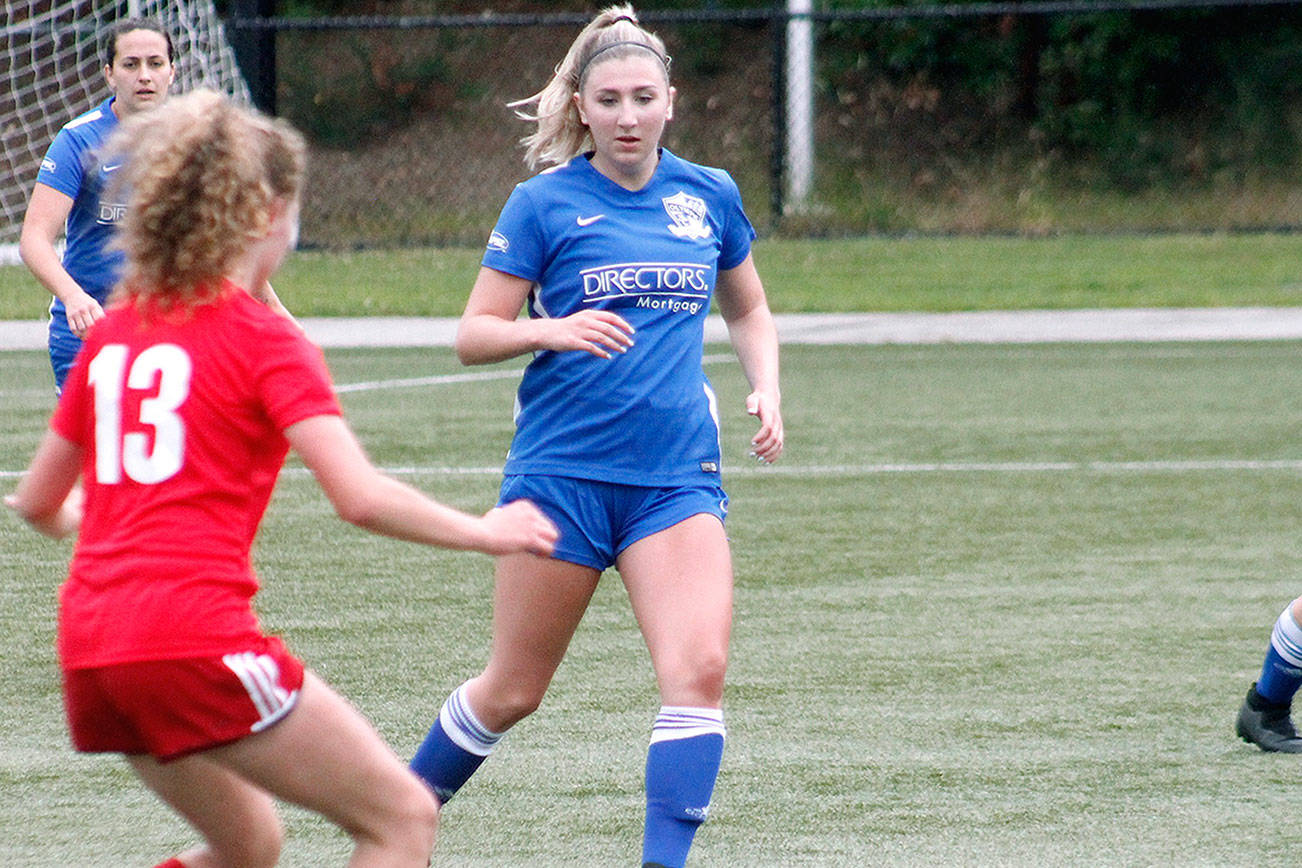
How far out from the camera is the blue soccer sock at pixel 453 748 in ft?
14.1

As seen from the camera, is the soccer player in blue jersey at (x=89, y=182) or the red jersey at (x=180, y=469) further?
the soccer player in blue jersey at (x=89, y=182)

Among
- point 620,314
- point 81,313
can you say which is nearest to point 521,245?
point 620,314

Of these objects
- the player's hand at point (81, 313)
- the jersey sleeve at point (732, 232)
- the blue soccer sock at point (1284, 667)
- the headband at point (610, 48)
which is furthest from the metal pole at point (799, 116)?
the headband at point (610, 48)

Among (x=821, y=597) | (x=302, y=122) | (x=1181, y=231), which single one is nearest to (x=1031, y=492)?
(x=821, y=597)

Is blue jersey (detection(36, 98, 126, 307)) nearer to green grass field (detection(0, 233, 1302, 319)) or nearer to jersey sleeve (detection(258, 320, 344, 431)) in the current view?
jersey sleeve (detection(258, 320, 344, 431))

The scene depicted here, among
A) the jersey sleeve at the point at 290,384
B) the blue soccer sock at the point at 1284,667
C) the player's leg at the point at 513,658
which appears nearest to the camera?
the jersey sleeve at the point at 290,384

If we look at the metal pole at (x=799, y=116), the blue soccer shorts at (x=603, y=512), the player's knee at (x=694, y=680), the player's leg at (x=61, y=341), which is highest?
the blue soccer shorts at (x=603, y=512)

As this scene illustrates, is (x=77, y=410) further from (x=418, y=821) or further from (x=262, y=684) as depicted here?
(x=418, y=821)

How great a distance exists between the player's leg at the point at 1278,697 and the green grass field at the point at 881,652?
73mm

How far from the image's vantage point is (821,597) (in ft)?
22.8

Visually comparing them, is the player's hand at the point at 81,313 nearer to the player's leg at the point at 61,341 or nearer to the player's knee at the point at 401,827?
the player's leg at the point at 61,341

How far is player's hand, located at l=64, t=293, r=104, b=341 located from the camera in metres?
6.36

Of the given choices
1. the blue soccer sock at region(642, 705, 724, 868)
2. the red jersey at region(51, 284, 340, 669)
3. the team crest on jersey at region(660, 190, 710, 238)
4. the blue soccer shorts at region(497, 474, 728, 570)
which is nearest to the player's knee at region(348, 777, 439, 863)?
the red jersey at region(51, 284, 340, 669)

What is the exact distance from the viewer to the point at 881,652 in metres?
6.20
